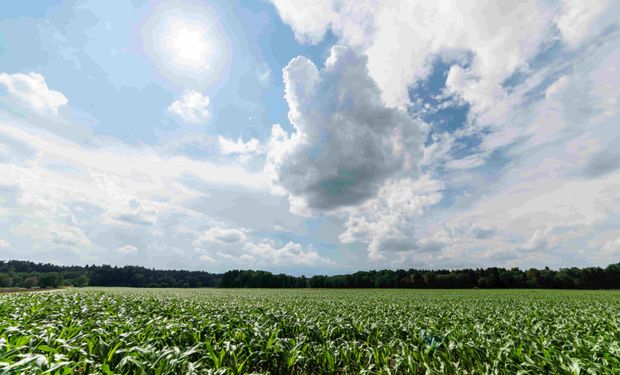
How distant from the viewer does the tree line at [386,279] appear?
10731 cm

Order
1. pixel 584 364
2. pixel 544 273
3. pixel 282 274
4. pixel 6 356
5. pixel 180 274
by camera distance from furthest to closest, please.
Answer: pixel 180 274, pixel 282 274, pixel 544 273, pixel 584 364, pixel 6 356

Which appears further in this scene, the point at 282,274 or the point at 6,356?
the point at 282,274

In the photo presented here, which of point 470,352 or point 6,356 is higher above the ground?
point 6,356

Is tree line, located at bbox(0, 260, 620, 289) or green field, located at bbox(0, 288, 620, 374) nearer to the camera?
green field, located at bbox(0, 288, 620, 374)

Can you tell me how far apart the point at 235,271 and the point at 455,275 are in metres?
99.3

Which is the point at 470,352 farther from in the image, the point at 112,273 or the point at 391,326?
the point at 112,273

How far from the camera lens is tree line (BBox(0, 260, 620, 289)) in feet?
352

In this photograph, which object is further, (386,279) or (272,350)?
(386,279)

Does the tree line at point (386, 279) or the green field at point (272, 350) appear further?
the tree line at point (386, 279)

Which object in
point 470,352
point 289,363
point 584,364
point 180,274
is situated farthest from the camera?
point 180,274

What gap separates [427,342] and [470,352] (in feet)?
6.97

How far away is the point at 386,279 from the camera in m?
115

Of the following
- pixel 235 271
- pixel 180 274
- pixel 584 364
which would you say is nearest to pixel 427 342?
pixel 584 364

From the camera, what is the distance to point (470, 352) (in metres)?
8.58
